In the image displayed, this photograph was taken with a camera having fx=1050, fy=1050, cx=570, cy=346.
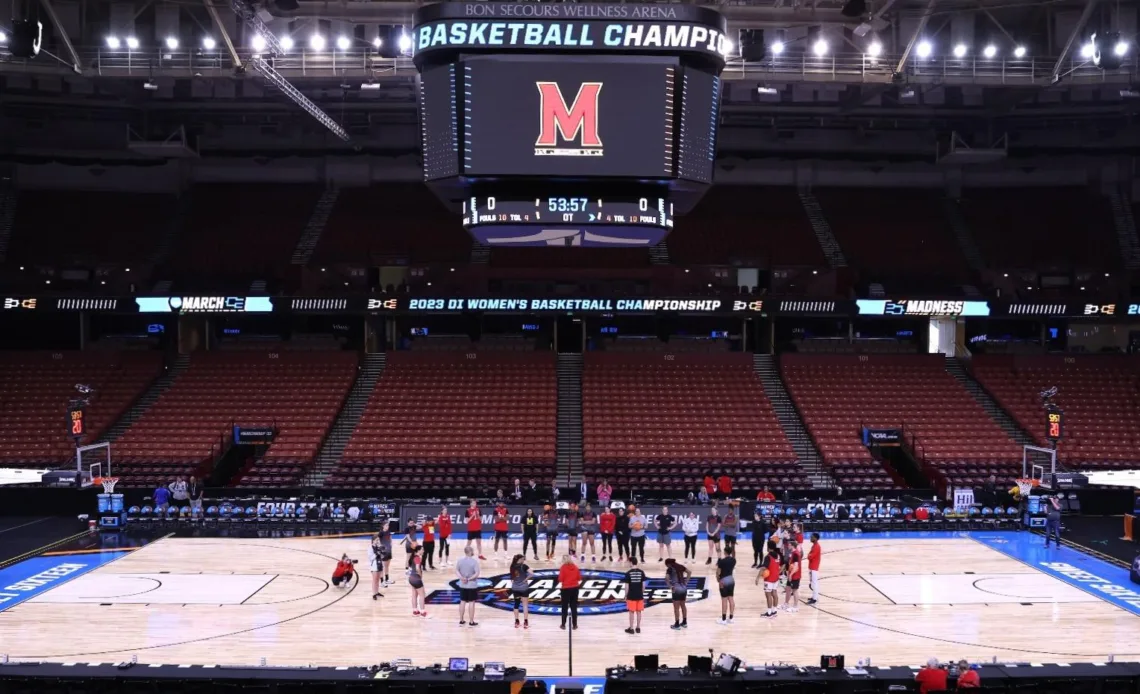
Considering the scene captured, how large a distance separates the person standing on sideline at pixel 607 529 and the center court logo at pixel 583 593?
4.07ft

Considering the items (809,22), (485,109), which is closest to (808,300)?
(809,22)

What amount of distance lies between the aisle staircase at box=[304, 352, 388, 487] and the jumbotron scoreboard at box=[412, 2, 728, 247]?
19.1 meters

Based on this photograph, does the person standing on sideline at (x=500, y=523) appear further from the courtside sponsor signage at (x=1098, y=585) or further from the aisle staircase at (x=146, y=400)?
the aisle staircase at (x=146, y=400)

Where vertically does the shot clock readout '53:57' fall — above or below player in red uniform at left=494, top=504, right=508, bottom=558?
above

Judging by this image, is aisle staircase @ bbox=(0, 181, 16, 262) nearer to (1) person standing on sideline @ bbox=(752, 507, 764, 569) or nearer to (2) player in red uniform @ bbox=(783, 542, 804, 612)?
(1) person standing on sideline @ bbox=(752, 507, 764, 569)

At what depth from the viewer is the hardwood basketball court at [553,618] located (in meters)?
17.9

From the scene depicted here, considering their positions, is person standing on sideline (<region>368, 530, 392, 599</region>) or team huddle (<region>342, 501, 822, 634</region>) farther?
person standing on sideline (<region>368, 530, 392, 599</region>)

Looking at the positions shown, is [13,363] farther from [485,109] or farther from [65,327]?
[485,109]

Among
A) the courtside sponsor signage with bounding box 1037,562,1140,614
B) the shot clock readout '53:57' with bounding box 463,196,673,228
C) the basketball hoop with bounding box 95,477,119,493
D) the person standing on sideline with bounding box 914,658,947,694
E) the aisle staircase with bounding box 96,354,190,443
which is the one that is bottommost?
the courtside sponsor signage with bounding box 1037,562,1140,614

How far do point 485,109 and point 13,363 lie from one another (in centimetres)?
3122

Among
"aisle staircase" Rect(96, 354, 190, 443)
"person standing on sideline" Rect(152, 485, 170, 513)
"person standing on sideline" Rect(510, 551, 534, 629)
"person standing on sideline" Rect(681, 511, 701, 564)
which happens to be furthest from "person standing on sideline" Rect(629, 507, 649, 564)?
"aisle staircase" Rect(96, 354, 190, 443)

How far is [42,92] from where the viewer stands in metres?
37.8

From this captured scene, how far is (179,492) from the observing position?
102 ft

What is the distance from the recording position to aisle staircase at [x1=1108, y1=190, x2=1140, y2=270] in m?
42.4
